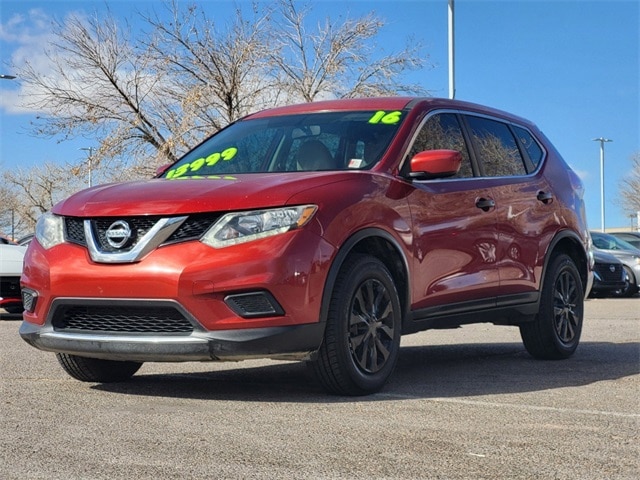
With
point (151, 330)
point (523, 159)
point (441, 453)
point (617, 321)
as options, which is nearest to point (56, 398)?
point (151, 330)

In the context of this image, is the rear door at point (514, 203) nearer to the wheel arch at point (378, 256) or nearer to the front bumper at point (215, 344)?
the wheel arch at point (378, 256)

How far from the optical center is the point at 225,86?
79.9 ft

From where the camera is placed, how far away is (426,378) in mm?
6391

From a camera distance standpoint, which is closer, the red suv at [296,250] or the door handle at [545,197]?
the red suv at [296,250]

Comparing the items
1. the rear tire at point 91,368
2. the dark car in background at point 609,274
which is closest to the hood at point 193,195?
the rear tire at point 91,368

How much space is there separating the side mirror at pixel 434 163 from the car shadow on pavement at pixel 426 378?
133cm

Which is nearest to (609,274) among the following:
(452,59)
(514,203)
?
(452,59)

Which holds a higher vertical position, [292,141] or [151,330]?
[292,141]

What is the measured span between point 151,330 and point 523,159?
371cm

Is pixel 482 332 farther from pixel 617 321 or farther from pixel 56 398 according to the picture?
pixel 56 398

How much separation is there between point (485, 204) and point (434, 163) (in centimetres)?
92

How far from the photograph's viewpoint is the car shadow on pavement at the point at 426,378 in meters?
5.59

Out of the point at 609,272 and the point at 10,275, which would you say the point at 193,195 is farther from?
the point at 609,272

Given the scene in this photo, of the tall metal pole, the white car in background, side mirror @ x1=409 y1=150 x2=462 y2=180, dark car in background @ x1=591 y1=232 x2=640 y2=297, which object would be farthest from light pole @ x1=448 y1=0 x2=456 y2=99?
side mirror @ x1=409 y1=150 x2=462 y2=180
